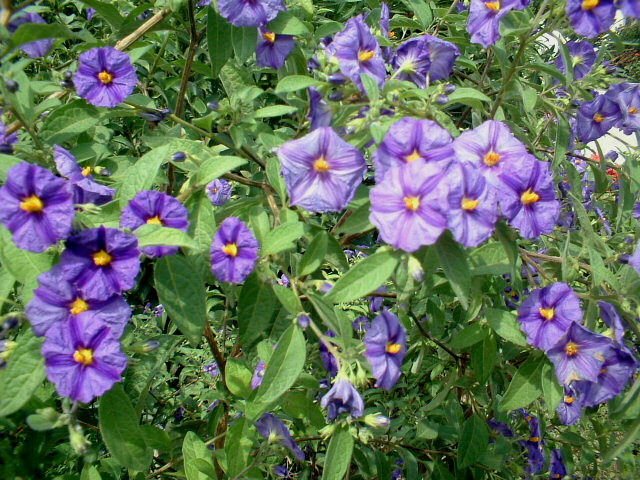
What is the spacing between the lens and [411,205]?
1017 mm

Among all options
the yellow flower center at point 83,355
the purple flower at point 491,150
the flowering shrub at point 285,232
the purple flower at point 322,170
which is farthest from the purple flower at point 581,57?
the yellow flower center at point 83,355

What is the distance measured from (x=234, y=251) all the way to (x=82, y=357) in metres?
0.39

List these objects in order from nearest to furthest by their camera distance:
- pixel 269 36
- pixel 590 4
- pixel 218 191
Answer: pixel 590 4
pixel 269 36
pixel 218 191

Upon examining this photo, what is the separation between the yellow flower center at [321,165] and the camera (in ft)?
3.95

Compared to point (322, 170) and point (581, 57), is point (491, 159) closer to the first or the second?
point (322, 170)

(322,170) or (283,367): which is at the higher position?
(322,170)

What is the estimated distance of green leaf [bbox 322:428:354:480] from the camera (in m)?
1.37

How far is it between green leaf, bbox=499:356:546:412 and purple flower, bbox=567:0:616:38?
871mm

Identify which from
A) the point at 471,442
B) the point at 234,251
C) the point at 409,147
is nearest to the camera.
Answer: the point at 409,147

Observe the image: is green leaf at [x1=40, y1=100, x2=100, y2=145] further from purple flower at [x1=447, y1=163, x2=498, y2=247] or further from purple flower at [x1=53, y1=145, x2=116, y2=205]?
purple flower at [x1=447, y1=163, x2=498, y2=247]

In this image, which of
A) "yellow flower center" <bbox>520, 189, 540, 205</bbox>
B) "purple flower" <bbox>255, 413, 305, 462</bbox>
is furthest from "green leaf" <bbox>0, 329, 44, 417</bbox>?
"yellow flower center" <bbox>520, 189, 540, 205</bbox>

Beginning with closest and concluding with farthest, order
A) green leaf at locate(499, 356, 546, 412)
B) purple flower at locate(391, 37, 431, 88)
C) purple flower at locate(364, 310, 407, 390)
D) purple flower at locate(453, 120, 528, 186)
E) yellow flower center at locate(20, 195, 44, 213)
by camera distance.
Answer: yellow flower center at locate(20, 195, 44, 213), purple flower at locate(453, 120, 528, 186), purple flower at locate(364, 310, 407, 390), green leaf at locate(499, 356, 546, 412), purple flower at locate(391, 37, 431, 88)

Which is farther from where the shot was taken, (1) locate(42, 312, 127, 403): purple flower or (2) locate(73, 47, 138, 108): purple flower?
(2) locate(73, 47, 138, 108): purple flower

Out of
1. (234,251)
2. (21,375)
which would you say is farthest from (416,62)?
(21,375)
